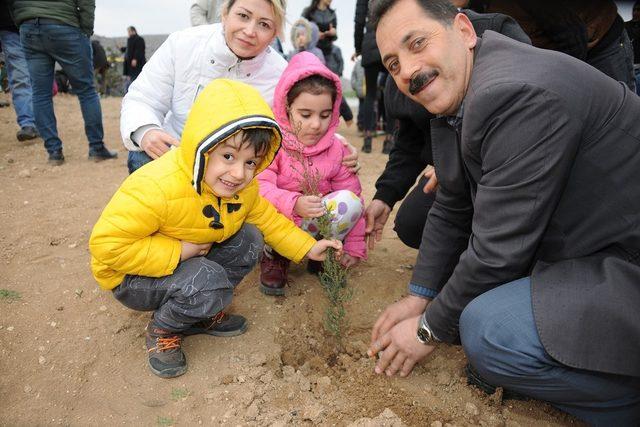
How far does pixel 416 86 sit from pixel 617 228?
2.81 ft

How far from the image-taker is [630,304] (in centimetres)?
152

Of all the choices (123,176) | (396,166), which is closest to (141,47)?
(123,176)

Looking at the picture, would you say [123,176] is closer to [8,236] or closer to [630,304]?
[8,236]

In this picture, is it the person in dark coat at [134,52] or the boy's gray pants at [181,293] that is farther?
the person in dark coat at [134,52]

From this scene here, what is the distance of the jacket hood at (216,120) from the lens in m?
1.96

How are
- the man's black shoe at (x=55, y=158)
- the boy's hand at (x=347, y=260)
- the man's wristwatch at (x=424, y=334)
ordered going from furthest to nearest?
the man's black shoe at (x=55, y=158)
the boy's hand at (x=347, y=260)
the man's wristwatch at (x=424, y=334)

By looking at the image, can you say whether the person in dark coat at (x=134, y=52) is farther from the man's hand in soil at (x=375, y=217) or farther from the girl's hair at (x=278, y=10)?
the man's hand in soil at (x=375, y=217)

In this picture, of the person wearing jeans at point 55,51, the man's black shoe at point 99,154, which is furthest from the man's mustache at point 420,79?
the man's black shoe at point 99,154

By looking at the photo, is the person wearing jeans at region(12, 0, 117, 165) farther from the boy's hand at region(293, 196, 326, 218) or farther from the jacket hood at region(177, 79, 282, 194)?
the boy's hand at region(293, 196, 326, 218)

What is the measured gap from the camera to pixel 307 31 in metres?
7.28

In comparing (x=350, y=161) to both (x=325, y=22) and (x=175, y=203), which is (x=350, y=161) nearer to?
(x=175, y=203)

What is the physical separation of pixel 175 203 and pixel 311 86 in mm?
1178

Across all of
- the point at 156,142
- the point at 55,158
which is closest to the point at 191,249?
the point at 156,142

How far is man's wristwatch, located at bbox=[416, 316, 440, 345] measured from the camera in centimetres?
186
